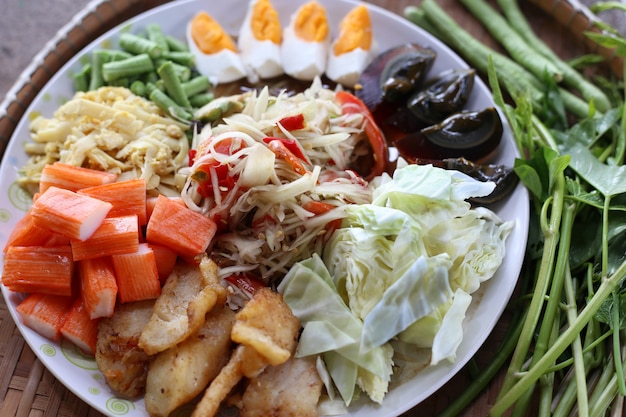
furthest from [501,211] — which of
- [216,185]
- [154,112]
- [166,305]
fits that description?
[154,112]

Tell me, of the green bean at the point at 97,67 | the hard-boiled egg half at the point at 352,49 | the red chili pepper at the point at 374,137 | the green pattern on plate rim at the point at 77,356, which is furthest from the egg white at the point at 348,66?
the green pattern on plate rim at the point at 77,356

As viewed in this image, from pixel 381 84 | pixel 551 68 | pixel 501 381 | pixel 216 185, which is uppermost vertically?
pixel 551 68

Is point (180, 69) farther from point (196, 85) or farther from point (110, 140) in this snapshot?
point (110, 140)

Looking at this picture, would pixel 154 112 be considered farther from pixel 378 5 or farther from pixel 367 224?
pixel 378 5

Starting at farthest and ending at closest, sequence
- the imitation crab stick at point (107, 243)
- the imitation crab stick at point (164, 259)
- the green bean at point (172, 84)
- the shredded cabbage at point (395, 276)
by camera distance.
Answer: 1. the green bean at point (172, 84)
2. the imitation crab stick at point (164, 259)
3. the imitation crab stick at point (107, 243)
4. the shredded cabbage at point (395, 276)

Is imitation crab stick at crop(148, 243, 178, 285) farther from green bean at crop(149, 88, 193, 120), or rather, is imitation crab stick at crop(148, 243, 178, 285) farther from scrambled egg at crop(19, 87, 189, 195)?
green bean at crop(149, 88, 193, 120)

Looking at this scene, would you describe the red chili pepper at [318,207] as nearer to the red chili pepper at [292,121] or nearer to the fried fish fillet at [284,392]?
the red chili pepper at [292,121]
